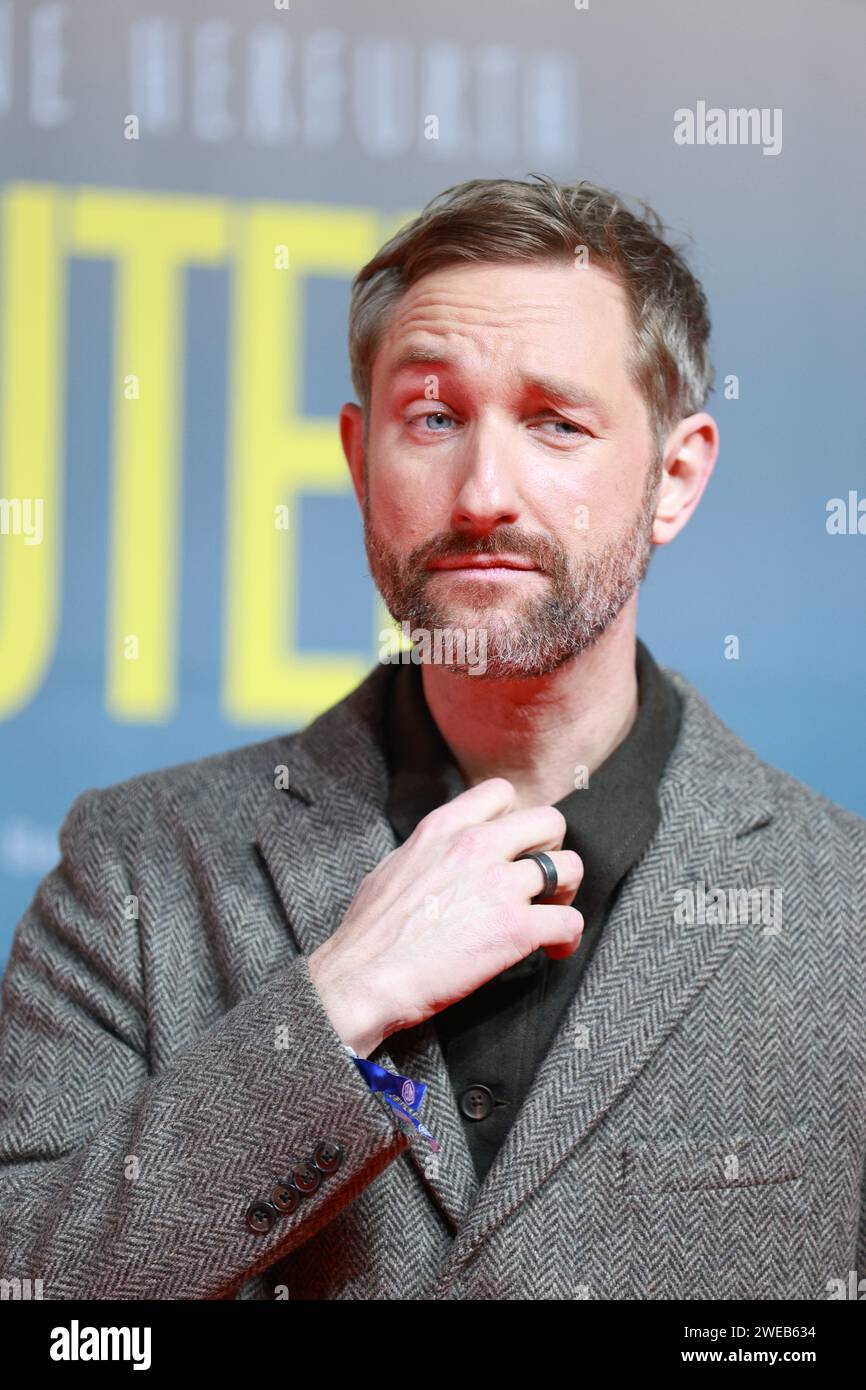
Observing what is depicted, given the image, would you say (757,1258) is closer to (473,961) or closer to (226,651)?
(473,961)

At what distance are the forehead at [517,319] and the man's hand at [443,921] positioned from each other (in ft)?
1.78

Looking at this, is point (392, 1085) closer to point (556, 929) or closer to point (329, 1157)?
point (329, 1157)

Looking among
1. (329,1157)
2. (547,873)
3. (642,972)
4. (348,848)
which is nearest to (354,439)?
(348,848)

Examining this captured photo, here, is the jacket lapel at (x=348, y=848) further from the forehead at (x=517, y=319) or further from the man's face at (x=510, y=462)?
the forehead at (x=517, y=319)

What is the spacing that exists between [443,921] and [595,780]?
365 millimetres

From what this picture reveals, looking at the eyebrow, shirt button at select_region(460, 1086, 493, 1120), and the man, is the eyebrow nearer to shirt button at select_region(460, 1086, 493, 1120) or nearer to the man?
the man

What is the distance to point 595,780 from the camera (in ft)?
6.29

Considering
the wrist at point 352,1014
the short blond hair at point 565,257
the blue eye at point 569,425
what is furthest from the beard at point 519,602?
the wrist at point 352,1014

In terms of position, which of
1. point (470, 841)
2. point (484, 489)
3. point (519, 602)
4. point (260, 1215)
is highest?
point (484, 489)

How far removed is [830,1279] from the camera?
1746 millimetres

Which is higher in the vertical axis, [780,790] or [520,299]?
[520,299]

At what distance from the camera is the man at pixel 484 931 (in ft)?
5.28

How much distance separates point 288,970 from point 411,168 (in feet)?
5.86

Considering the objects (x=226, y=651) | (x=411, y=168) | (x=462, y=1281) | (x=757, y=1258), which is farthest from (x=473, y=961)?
(x=411, y=168)
